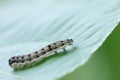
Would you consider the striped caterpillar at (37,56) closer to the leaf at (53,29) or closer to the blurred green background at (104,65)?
the leaf at (53,29)

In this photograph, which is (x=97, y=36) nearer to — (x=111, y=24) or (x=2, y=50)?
(x=111, y=24)

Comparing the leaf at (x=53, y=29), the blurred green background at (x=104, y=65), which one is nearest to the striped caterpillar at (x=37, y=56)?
the leaf at (x=53, y=29)

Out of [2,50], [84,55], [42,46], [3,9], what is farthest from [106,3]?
[3,9]

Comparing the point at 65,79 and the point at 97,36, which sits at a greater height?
the point at 65,79

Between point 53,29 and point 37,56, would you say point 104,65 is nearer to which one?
point 37,56

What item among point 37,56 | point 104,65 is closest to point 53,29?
point 37,56

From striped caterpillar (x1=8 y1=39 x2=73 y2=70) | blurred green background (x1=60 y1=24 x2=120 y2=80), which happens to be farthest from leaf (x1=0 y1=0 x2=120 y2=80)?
blurred green background (x1=60 y1=24 x2=120 y2=80)
